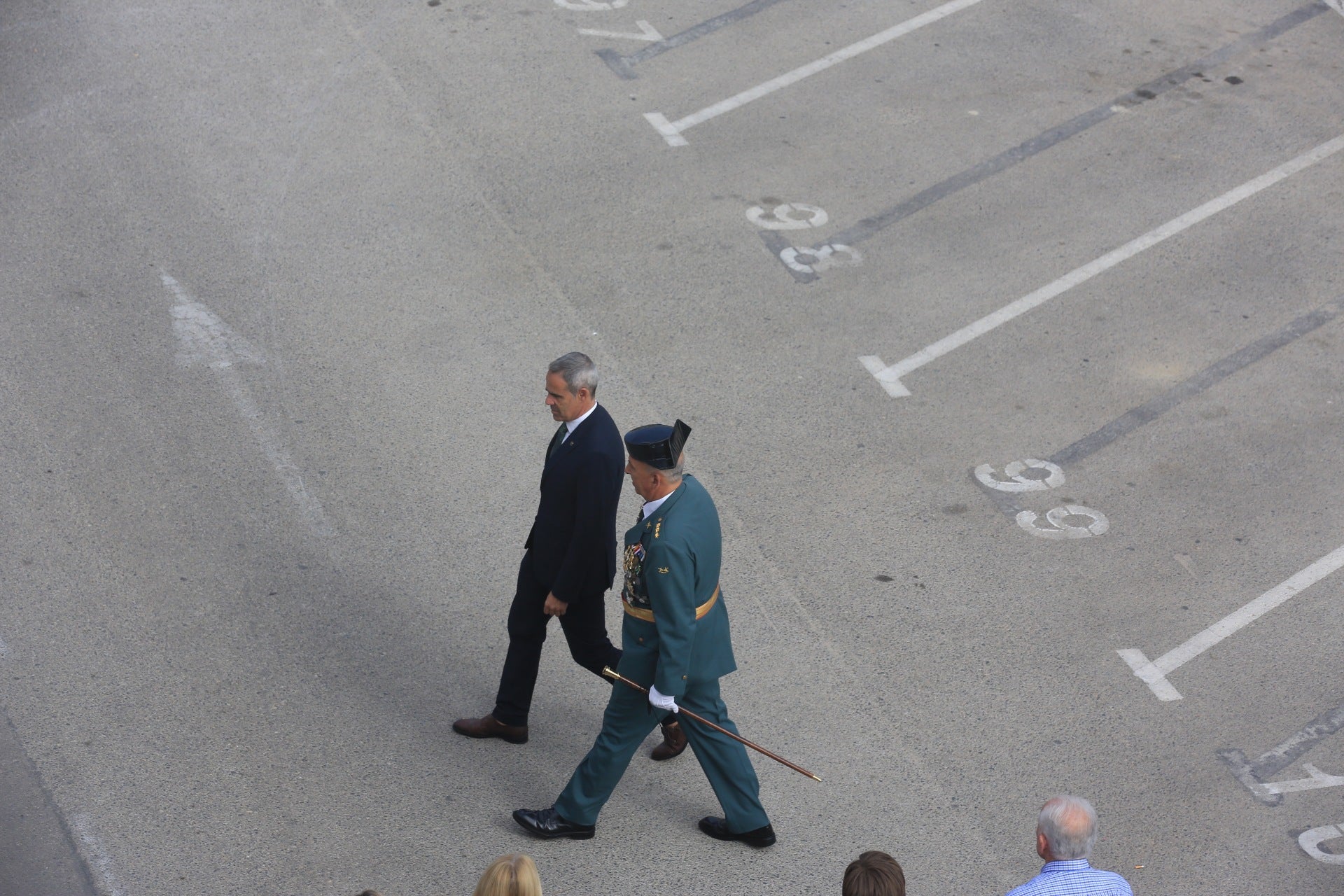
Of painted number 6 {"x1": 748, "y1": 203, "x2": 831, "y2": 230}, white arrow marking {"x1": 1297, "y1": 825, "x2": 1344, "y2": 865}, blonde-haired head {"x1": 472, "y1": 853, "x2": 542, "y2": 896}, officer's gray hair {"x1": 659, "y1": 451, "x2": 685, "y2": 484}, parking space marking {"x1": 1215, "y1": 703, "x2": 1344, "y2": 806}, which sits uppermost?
officer's gray hair {"x1": 659, "y1": 451, "x2": 685, "y2": 484}

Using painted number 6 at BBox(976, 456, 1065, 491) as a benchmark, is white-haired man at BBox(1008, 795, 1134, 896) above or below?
above

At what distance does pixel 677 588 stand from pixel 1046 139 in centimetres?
663

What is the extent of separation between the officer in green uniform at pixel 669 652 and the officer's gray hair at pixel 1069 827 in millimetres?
1385

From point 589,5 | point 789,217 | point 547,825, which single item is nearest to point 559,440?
point 547,825

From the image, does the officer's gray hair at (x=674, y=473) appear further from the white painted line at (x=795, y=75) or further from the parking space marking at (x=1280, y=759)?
the white painted line at (x=795, y=75)

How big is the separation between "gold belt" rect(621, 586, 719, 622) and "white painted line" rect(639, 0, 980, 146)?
5.62 metres

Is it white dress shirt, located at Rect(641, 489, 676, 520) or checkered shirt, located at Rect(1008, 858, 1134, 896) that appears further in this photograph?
white dress shirt, located at Rect(641, 489, 676, 520)

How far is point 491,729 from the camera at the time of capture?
18.9 feet

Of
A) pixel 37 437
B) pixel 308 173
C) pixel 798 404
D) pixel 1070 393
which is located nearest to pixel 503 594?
pixel 798 404

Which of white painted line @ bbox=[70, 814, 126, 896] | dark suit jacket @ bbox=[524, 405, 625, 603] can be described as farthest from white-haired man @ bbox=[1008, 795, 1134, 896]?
white painted line @ bbox=[70, 814, 126, 896]

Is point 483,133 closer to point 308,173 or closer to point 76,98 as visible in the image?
point 308,173

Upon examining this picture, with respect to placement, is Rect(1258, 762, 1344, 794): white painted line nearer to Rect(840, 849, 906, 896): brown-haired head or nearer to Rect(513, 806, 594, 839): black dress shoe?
Rect(840, 849, 906, 896): brown-haired head

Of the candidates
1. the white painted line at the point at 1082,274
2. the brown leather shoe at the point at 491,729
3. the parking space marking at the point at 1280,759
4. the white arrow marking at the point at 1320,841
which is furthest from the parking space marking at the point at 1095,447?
the brown leather shoe at the point at 491,729

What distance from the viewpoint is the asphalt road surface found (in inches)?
218
